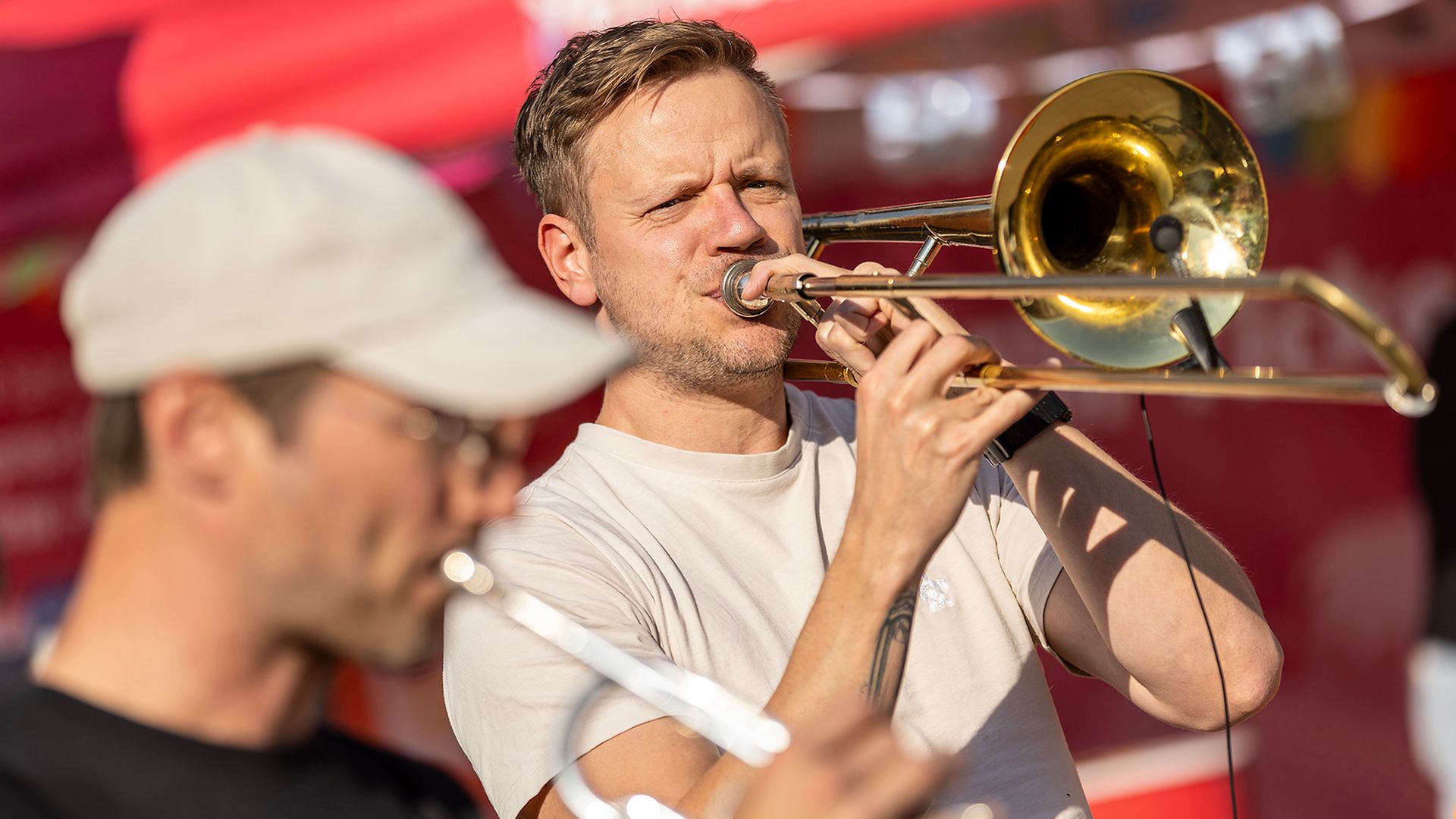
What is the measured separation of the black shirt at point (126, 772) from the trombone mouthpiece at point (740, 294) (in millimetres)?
1310

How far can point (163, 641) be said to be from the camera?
4.06 feet

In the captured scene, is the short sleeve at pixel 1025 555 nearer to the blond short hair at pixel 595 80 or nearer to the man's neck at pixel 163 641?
the blond short hair at pixel 595 80

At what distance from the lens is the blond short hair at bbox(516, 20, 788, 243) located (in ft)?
8.40

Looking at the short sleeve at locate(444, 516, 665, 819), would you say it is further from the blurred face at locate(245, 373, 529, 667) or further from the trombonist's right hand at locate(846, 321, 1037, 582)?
the blurred face at locate(245, 373, 529, 667)

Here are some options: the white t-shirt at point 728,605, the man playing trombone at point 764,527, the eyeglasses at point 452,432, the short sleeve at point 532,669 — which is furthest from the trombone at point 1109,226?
the eyeglasses at point 452,432

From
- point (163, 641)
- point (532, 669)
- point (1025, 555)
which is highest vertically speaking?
point (163, 641)

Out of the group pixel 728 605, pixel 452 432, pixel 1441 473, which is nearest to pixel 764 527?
pixel 728 605

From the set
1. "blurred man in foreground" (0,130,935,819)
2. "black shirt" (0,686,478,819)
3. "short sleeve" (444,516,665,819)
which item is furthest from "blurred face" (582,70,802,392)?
"black shirt" (0,686,478,819)

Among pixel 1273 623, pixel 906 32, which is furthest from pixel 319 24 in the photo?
pixel 1273 623

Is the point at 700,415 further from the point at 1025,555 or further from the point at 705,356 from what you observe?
the point at 1025,555

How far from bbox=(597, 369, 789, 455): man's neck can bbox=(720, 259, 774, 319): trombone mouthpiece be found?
0.42ft

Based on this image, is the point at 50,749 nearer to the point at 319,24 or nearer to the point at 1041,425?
the point at 1041,425

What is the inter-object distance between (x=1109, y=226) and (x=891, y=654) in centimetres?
101

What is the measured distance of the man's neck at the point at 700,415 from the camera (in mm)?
2521
